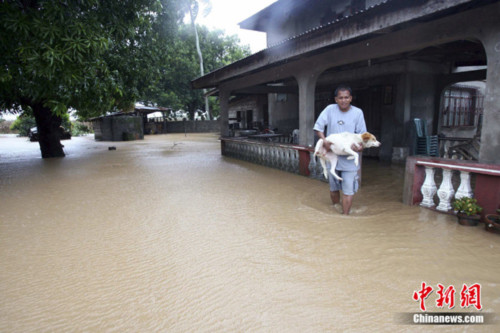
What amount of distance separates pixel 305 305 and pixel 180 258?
4.92 feet

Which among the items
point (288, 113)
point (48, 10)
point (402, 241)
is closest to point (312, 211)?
point (402, 241)

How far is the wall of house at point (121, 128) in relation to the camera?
2359 centimetres

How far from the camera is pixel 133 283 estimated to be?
9.08 feet

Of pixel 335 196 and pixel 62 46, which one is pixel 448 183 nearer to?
pixel 335 196

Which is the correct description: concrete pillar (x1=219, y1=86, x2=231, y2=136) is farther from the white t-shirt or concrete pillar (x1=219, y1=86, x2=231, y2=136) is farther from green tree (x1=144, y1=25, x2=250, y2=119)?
green tree (x1=144, y1=25, x2=250, y2=119)

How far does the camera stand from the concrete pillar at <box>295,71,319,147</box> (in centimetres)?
726

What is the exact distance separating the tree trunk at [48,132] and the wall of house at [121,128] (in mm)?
10162

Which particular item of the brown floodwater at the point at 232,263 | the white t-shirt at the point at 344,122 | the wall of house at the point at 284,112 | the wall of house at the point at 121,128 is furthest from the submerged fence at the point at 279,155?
the wall of house at the point at 121,128

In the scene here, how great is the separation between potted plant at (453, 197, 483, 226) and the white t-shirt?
1.39m

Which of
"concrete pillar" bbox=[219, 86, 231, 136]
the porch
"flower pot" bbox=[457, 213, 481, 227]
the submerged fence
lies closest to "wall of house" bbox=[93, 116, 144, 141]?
"concrete pillar" bbox=[219, 86, 231, 136]

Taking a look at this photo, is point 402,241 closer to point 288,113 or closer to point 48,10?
point 48,10

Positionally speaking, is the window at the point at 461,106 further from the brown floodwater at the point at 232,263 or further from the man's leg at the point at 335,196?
the man's leg at the point at 335,196
